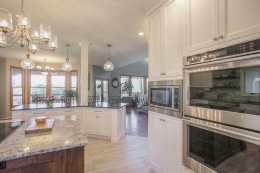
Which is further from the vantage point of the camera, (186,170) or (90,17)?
(90,17)

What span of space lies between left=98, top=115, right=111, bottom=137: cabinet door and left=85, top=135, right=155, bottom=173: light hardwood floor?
191 millimetres

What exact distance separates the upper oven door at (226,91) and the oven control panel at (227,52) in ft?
0.13

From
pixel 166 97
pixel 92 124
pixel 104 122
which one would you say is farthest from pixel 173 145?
pixel 92 124

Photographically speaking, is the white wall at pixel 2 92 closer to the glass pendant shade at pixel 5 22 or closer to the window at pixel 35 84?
→ the window at pixel 35 84

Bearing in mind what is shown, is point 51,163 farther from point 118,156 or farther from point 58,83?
point 58,83

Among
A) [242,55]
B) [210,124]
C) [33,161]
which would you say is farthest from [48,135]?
[242,55]

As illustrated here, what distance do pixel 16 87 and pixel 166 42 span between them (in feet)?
24.0

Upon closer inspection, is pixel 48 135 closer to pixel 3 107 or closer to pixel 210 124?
pixel 210 124

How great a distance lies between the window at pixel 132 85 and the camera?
→ 32.2ft

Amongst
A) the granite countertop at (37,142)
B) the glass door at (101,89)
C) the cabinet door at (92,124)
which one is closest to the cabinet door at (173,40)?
the granite countertop at (37,142)

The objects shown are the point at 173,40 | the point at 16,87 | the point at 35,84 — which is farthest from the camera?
the point at 35,84

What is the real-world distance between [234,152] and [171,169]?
895mm

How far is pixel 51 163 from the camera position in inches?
44.8

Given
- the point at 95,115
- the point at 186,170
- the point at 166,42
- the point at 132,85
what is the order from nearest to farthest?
the point at 186,170 → the point at 166,42 → the point at 95,115 → the point at 132,85
